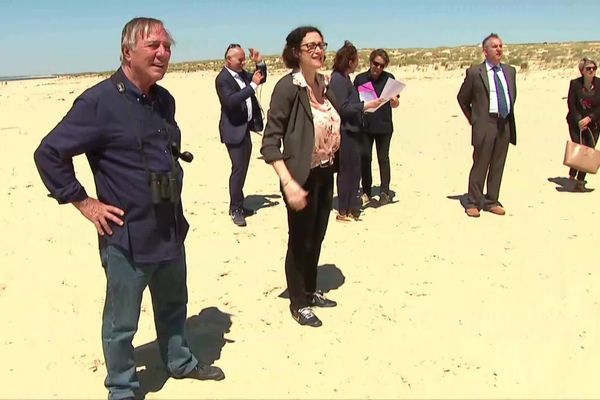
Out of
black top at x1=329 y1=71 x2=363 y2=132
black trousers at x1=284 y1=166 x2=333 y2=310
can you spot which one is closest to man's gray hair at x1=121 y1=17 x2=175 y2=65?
black trousers at x1=284 y1=166 x2=333 y2=310

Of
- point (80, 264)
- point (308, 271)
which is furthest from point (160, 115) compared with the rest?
point (80, 264)

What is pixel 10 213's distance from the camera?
6762 mm

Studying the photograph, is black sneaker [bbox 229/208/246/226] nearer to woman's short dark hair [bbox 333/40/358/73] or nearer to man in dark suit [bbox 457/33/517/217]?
woman's short dark hair [bbox 333/40/358/73]

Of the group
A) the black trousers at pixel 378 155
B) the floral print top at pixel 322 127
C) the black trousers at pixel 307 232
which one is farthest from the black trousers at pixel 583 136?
the floral print top at pixel 322 127

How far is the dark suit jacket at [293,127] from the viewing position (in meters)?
3.52

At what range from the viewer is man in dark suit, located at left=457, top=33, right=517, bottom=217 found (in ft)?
20.4

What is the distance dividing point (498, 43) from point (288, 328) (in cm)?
404

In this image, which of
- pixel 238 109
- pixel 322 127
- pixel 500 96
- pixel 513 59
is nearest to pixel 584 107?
pixel 500 96

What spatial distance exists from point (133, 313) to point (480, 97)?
4.85m

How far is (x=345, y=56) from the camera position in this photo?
5.81 meters

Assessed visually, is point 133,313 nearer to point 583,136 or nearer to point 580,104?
Answer: point 580,104

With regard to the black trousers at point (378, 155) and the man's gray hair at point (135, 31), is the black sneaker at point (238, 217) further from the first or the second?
the man's gray hair at point (135, 31)

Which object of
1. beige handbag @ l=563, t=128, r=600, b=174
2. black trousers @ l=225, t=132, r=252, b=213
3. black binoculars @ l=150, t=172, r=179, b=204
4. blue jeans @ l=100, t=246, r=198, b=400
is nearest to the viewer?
black binoculars @ l=150, t=172, r=179, b=204

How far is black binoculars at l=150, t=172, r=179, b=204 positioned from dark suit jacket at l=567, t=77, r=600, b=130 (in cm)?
640
